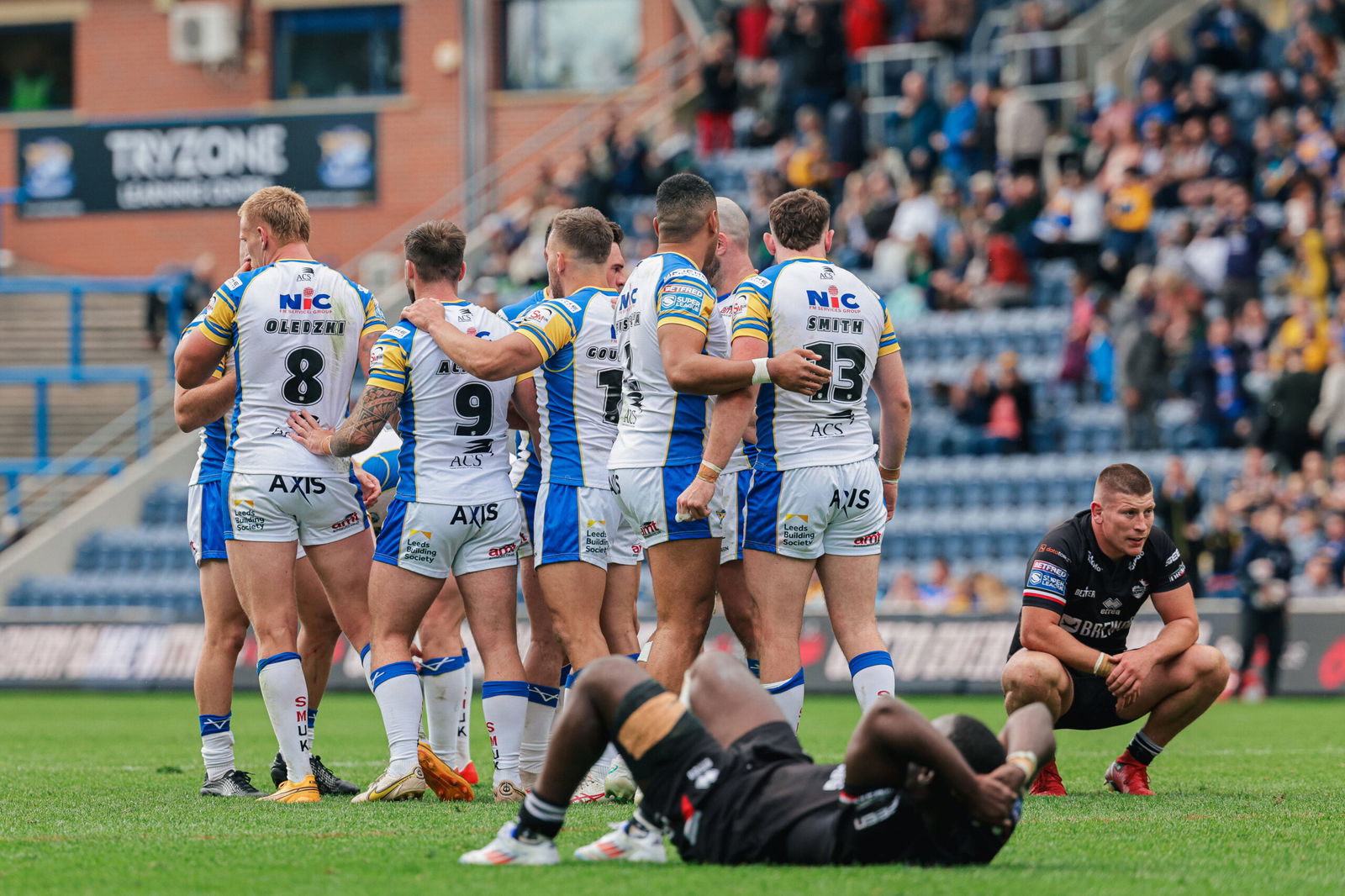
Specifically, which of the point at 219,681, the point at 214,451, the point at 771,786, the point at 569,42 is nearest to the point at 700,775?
the point at 771,786

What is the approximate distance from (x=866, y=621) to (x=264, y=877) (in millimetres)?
3202

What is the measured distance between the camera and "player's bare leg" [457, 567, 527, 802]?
26.1 ft

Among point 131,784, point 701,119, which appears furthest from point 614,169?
point 131,784

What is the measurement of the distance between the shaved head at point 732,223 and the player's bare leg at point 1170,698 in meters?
2.82

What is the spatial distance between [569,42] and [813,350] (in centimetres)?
2320

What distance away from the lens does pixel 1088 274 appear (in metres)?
20.5

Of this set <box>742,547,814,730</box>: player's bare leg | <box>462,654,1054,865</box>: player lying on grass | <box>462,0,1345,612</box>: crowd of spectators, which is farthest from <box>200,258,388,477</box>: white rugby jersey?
<box>462,0,1345,612</box>: crowd of spectators

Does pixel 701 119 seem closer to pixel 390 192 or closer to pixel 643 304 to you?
pixel 390 192

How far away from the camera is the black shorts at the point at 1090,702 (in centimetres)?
840

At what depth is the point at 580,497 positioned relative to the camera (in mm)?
7969

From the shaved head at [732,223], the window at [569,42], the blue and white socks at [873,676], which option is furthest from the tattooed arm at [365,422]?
the window at [569,42]

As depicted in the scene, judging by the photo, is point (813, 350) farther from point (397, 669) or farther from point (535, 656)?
point (397, 669)

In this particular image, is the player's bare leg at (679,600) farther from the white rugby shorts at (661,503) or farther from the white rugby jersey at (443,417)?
the white rugby jersey at (443,417)

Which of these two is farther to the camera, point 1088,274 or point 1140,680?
point 1088,274
